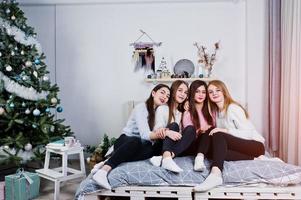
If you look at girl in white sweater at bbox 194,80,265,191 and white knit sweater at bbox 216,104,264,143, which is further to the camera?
white knit sweater at bbox 216,104,264,143

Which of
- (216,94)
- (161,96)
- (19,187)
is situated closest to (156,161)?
(161,96)

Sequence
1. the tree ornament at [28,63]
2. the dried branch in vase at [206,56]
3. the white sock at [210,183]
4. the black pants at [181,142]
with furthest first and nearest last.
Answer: the dried branch in vase at [206,56]
the tree ornament at [28,63]
the black pants at [181,142]
the white sock at [210,183]

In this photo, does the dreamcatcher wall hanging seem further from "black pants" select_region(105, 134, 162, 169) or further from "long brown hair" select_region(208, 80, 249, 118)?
"black pants" select_region(105, 134, 162, 169)

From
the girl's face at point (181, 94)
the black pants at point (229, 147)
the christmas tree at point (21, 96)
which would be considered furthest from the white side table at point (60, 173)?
the black pants at point (229, 147)

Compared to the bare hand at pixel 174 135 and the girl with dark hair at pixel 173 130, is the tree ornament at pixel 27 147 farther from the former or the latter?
the bare hand at pixel 174 135

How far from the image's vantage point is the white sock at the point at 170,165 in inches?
82.4

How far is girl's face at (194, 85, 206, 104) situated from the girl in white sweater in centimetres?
5

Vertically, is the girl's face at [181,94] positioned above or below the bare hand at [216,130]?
above

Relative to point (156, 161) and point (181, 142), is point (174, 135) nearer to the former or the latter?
point (181, 142)

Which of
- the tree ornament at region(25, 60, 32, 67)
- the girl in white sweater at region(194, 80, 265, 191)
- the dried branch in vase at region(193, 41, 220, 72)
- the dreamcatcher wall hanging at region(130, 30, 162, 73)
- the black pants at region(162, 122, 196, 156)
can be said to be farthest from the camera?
the dreamcatcher wall hanging at region(130, 30, 162, 73)

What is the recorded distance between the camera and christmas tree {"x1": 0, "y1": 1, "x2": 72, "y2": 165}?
2.80 meters

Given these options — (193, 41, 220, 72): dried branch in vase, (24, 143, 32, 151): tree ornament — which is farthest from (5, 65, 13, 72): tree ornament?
(193, 41, 220, 72): dried branch in vase

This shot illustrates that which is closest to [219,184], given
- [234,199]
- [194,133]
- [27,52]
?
[234,199]

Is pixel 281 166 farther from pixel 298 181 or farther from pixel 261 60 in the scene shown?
pixel 261 60
